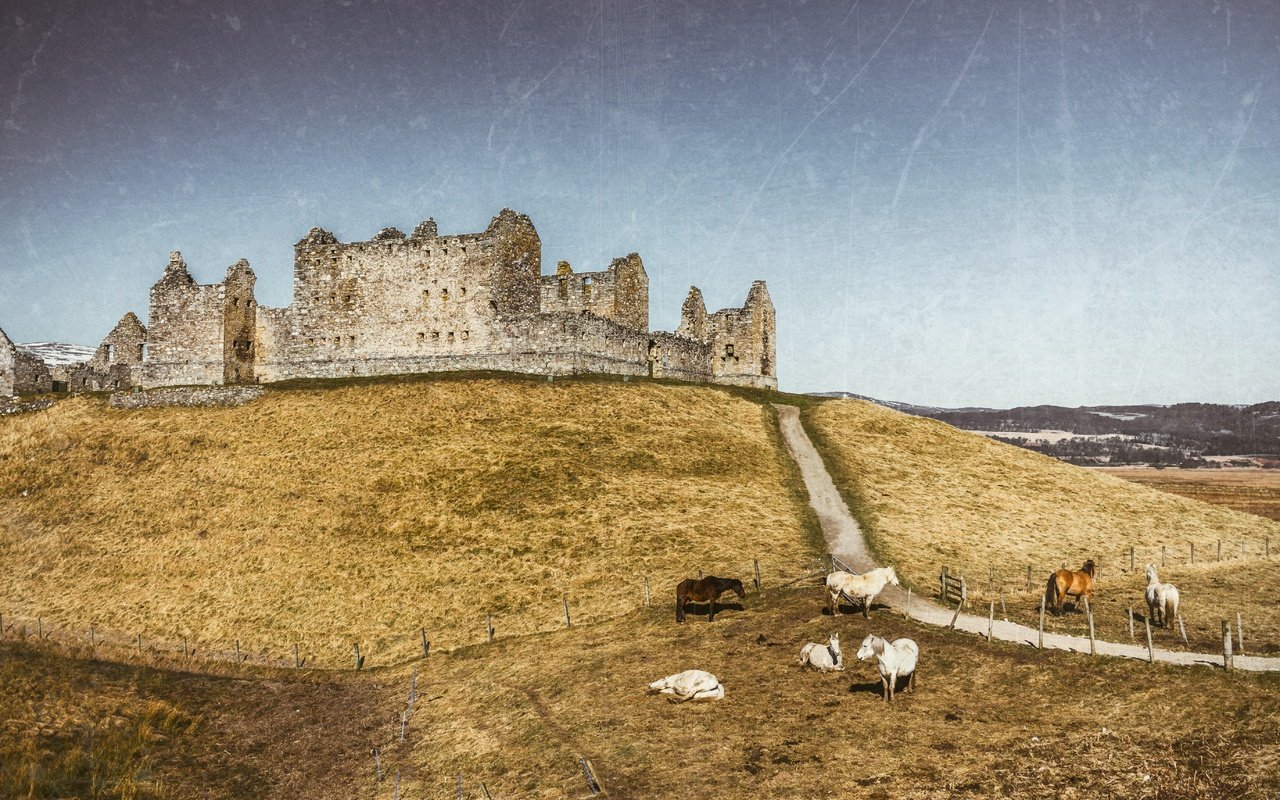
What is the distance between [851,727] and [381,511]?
1156 inches

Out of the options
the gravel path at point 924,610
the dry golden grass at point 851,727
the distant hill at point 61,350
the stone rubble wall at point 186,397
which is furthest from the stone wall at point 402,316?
the distant hill at point 61,350

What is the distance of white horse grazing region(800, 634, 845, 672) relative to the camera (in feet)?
63.4

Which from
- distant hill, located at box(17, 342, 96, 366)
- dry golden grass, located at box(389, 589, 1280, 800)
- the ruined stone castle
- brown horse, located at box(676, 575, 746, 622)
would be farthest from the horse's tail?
distant hill, located at box(17, 342, 96, 366)

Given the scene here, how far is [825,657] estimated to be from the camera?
1945 cm

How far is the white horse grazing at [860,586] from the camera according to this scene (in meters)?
23.0

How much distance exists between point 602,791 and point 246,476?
37.2 m

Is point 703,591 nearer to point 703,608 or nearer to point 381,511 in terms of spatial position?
point 703,608

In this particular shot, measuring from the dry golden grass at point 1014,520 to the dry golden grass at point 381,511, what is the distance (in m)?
5.05

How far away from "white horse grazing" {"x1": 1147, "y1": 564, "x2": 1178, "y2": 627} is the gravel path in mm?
3097

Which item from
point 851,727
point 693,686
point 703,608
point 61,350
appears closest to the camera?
point 851,727

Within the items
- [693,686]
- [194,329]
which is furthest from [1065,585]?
[194,329]

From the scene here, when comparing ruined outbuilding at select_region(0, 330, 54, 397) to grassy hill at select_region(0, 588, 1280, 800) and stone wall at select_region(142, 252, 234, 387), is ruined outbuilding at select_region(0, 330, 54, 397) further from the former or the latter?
grassy hill at select_region(0, 588, 1280, 800)

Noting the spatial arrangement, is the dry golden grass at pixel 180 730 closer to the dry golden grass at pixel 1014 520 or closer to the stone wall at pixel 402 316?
the dry golden grass at pixel 1014 520

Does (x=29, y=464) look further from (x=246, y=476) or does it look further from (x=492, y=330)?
(x=492, y=330)
